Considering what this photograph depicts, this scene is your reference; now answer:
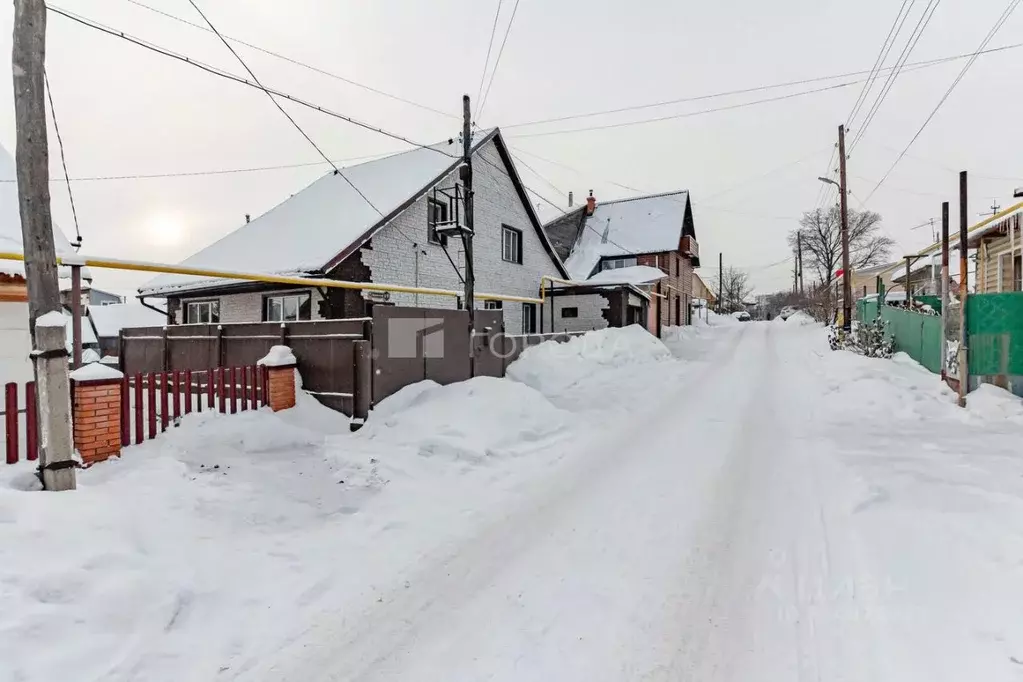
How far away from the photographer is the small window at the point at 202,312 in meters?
15.0

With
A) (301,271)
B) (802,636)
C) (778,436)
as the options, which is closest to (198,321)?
(301,271)

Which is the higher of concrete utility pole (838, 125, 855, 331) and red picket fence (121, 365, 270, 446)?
concrete utility pole (838, 125, 855, 331)

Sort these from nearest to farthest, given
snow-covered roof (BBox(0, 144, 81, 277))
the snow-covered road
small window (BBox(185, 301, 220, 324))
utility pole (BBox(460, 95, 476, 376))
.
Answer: the snow-covered road < snow-covered roof (BBox(0, 144, 81, 277)) < utility pole (BBox(460, 95, 476, 376)) < small window (BBox(185, 301, 220, 324))

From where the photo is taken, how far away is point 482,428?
24.7 feet

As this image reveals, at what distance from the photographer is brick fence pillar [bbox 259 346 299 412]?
7.30m

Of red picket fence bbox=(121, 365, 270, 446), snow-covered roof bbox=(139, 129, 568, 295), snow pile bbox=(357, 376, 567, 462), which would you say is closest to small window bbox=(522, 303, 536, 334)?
snow-covered roof bbox=(139, 129, 568, 295)

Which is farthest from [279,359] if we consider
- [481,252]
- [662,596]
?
[481,252]

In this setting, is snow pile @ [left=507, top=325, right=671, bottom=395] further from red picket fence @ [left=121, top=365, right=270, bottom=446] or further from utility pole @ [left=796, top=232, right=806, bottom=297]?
utility pole @ [left=796, top=232, right=806, bottom=297]

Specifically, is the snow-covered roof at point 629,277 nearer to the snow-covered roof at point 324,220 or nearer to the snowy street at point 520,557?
the snow-covered roof at point 324,220

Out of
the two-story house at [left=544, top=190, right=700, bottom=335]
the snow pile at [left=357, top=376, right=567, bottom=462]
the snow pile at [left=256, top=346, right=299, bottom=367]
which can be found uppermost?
the two-story house at [left=544, top=190, right=700, bottom=335]

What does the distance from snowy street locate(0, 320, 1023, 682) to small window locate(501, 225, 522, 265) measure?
1177 cm

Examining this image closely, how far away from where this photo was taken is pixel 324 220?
14.3m

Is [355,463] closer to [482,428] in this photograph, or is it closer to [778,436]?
[482,428]

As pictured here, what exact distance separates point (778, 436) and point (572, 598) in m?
5.30
